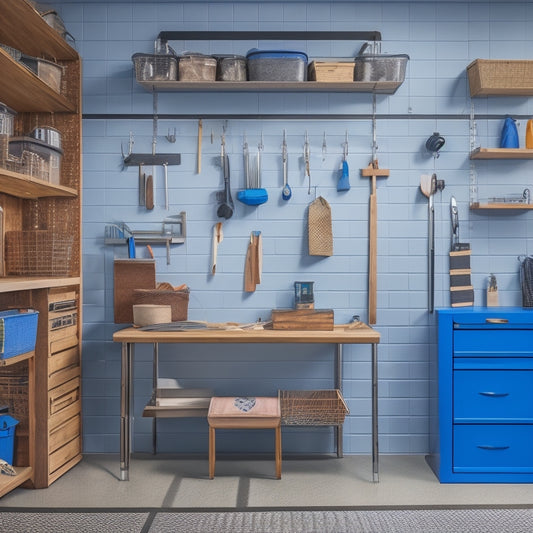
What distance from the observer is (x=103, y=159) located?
160 inches

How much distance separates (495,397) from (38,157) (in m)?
3.09

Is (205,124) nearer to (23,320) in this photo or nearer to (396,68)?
(396,68)

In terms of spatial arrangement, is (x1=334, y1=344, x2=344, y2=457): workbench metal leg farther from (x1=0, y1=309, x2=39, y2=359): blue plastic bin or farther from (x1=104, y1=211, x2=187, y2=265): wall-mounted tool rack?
(x1=0, y1=309, x2=39, y2=359): blue plastic bin

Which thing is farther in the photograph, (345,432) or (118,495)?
(345,432)

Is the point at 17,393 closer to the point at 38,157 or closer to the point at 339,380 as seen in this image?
the point at 38,157

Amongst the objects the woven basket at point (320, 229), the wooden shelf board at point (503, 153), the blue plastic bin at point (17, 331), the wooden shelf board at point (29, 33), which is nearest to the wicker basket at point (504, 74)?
the wooden shelf board at point (503, 153)

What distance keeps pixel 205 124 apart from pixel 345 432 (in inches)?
91.7

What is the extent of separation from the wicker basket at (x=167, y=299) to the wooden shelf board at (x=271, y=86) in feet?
4.44

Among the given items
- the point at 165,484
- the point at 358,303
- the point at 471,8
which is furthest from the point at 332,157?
the point at 165,484

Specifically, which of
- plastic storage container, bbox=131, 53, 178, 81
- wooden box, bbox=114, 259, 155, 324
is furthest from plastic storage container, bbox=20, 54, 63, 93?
wooden box, bbox=114, 259, 155, 324

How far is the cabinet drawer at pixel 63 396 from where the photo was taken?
11.6 feet

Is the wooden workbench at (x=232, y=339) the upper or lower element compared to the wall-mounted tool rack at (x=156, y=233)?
lower

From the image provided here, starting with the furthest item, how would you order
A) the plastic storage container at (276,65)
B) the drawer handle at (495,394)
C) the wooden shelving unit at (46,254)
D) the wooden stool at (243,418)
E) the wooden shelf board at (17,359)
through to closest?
the plastic storage container at (276,65), the drawer handle at (495,394), the wooden stool at (243,418), the wooden shelving unit at (46,254), the wooden shelf board at (17,359)

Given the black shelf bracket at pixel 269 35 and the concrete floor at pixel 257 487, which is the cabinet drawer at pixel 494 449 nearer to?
the concrete floor at pixel 257 487
